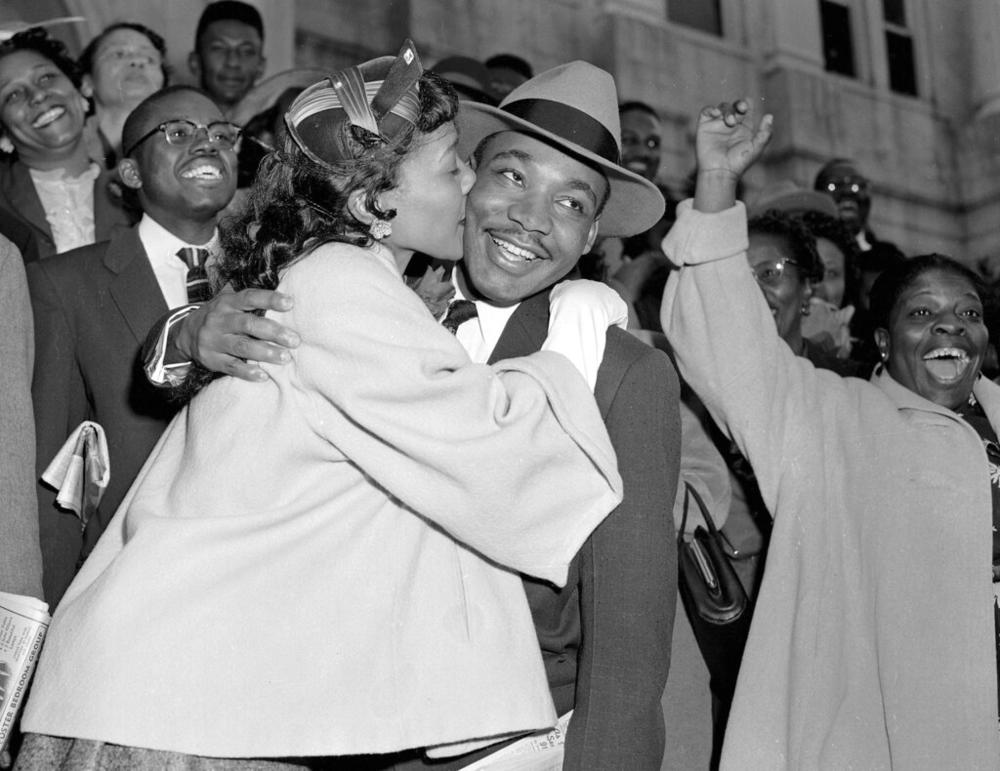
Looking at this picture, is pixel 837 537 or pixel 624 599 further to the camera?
pixel 837 537

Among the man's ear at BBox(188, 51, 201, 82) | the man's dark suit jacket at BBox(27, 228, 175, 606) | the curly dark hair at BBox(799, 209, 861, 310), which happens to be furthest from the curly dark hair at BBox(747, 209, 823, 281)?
the man's ear at BBox(188, 51, 201, 82)

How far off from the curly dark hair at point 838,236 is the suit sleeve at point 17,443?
3784 millimetres

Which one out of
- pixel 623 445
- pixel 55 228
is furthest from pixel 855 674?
pixel 55 228

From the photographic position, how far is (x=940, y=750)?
307cm

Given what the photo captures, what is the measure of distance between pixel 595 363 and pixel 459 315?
542mm

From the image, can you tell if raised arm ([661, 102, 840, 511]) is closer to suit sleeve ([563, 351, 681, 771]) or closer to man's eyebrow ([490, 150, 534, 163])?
man's eyebrow ([490, 150, 534, 163])

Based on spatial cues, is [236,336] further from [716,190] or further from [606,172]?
[716,190]

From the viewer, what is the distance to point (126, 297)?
3576 millimetres

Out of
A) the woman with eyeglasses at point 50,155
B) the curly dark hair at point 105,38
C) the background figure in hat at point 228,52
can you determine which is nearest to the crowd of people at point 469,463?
the woman with eyeglasses at point 50,155

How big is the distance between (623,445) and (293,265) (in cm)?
72

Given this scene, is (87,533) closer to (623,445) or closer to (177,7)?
(623,445)

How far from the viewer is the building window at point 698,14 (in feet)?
42.1

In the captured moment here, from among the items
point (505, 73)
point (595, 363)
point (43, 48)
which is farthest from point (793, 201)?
point (595, 363)

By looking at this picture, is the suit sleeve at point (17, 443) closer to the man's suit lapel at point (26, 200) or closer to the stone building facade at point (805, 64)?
the man's suit lapel at point (26, 200)
